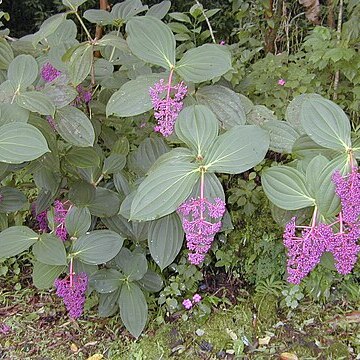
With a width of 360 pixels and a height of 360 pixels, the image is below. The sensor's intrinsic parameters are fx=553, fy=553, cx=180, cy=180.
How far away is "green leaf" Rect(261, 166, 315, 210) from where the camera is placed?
1.00 metres

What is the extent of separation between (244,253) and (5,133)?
1.34 meters

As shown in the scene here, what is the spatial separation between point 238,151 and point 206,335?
1.22m

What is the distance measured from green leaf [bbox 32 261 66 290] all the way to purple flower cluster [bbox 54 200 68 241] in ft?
0.33

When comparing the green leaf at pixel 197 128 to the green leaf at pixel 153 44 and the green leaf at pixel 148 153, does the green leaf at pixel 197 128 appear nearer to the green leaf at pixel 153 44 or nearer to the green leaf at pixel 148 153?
the green leaf at pixel 153 44

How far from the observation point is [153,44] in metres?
1.13

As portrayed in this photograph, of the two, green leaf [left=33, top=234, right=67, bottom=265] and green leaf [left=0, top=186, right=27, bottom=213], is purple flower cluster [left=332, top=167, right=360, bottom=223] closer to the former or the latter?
green leaf [left=33, top=234, right=67, bottom=265]

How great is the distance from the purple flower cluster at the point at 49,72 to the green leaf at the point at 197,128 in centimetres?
52

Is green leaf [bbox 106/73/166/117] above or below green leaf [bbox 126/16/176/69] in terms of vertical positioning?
below

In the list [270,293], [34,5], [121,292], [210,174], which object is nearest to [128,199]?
[210,174]

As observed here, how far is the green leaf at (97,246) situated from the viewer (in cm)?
159

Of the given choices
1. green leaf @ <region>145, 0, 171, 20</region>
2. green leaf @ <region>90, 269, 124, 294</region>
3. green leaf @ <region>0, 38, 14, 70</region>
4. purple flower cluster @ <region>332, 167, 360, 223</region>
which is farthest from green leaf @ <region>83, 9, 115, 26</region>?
purple flower cluster @ <region>332, 167, 360, 223</region>

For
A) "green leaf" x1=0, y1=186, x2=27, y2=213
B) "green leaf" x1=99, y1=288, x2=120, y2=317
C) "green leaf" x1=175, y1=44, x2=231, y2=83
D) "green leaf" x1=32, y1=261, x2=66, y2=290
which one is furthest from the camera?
"green leaf" x1=99, y1=288, x2=120, y2=317

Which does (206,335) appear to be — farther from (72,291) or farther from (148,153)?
(148,153)

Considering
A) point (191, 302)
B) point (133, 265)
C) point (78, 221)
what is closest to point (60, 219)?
point (78, 221)
